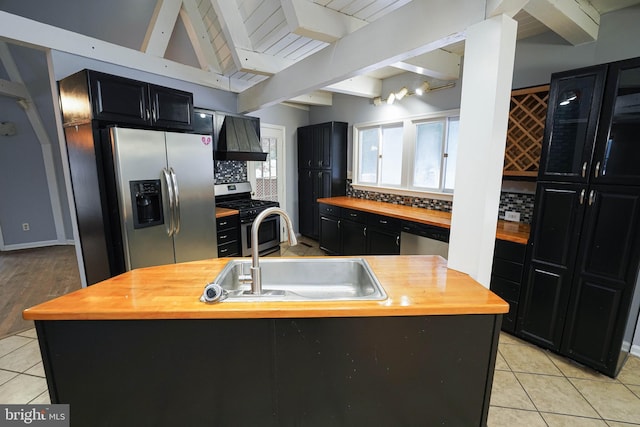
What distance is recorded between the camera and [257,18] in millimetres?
2520

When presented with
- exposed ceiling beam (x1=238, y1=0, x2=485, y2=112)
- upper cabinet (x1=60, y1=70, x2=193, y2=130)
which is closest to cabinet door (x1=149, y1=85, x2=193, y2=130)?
upper cabinet (x1=60, y1=70, x2=193, y2=130)

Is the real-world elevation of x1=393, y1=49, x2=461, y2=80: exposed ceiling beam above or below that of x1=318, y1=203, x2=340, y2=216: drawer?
above

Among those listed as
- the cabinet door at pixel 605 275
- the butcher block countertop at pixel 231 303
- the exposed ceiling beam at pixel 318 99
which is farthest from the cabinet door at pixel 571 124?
the exposed ceiling beam at pixel 318 99

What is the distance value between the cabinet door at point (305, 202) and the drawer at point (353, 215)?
108 cm

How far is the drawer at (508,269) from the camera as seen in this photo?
7.45ft

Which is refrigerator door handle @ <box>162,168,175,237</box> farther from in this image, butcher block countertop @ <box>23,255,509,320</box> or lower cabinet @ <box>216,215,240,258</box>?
butcher block countertop @ <box>23,255,509,320</box>

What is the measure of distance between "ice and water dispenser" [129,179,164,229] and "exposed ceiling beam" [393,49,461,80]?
7.80 ft

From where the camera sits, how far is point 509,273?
231cm

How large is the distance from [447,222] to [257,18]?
8.55ft

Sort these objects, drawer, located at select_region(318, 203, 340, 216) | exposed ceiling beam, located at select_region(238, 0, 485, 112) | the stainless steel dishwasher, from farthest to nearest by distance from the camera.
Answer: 1. drawer, located at select_region(318, 203, 340, 216)
2. the stainless steel dishwasher
3. exposed ceiling beam, located at select_region(238, 0, 485, 112)

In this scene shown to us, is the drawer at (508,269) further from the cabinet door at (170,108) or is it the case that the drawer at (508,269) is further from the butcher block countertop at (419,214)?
the cabinet door at (170,108)

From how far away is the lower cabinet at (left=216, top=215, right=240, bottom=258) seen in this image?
10.8 feet

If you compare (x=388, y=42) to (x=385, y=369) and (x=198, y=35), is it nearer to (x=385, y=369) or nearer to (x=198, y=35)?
(x=385, y=369)

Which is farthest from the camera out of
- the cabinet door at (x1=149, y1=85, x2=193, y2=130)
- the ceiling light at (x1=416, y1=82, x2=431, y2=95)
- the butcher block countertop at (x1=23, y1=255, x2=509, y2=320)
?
the ceiling light at (x1=416, y1=82, x2=431, y2=95)
